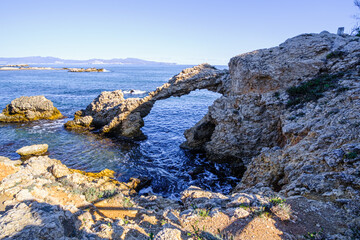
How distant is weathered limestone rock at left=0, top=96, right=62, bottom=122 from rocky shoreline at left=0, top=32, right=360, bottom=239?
1871 centimetres

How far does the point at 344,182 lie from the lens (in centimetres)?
687

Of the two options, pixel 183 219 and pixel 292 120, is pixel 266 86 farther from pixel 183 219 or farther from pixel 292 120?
pixel 183 219

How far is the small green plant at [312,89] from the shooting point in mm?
11836

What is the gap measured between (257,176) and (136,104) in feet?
55.2

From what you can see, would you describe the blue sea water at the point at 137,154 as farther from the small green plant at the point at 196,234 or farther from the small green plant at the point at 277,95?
the small green plant at the point at 196,234

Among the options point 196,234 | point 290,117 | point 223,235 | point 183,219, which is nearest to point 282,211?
point 223,235

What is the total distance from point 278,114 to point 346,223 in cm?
883

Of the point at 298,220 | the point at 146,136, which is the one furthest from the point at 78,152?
→ the point at 298,220

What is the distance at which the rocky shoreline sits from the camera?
559 cm

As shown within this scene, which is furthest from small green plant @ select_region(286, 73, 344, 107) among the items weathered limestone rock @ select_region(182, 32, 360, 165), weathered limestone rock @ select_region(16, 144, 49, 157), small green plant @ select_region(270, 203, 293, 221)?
weathered limestone rock @ select_region(16, 144, 49, 157)

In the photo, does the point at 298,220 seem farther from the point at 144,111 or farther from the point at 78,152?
the point at 144,111

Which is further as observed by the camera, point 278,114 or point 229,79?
point 229,79

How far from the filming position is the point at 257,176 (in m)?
10.7

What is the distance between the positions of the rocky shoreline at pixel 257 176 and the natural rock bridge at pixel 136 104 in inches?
16.7
